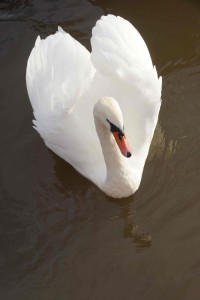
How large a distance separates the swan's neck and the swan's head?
5.3 inches

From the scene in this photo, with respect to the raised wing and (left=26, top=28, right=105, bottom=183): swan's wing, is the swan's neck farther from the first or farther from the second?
the raised wing

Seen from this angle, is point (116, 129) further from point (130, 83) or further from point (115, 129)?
point (130, 83)

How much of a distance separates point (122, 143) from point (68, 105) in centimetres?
63

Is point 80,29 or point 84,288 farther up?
point 80,29

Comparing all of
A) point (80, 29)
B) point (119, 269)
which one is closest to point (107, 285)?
point (119, 269)

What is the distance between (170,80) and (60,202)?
1.85m

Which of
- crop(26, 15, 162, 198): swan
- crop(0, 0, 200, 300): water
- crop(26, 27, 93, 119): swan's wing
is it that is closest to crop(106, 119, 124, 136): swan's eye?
crop(26, 15, 162, 198): swan

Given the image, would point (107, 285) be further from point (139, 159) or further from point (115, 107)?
point (115, 107)

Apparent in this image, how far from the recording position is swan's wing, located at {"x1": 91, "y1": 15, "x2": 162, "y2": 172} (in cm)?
537

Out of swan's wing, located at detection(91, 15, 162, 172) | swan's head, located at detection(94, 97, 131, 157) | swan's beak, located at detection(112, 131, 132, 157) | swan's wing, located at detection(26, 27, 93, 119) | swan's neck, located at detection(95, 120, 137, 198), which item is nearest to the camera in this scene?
swan's head, located at detection(94, 97, 131, 157)

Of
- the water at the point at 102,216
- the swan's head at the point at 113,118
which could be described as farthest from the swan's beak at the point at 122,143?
the water at the point at 102,216

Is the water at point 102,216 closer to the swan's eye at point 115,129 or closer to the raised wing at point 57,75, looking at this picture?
the raised wing at point 57,75

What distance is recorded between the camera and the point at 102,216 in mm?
5539

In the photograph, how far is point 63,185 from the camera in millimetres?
5855
